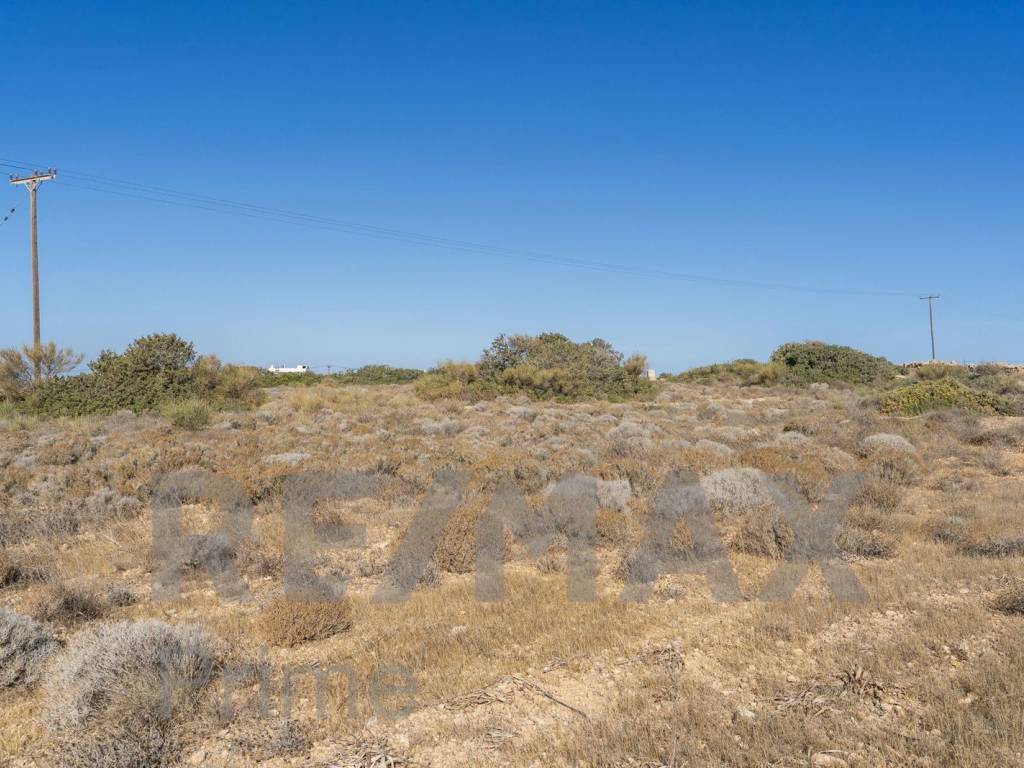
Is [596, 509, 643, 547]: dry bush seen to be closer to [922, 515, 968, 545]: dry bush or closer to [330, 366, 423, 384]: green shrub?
[922, 515, 968, 545]: dry bush

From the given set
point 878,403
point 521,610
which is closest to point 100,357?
point 521,610

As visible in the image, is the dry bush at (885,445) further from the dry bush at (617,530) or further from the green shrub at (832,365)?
the green shrub at (832,365)

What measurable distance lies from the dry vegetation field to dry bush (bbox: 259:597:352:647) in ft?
0.07

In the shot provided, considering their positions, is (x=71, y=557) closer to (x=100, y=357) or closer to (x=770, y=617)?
(x=770, y=617)

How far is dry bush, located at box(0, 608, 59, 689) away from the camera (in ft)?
15.6

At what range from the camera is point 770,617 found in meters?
5.66

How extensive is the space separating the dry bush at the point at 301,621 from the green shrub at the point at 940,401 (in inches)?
777

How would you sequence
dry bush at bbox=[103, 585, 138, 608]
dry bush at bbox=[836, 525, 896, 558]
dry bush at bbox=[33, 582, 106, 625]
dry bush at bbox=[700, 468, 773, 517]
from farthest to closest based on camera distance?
1. dry bush at bbox=[700, 468, 773, 517]
2. dry bush at bbox=[836, 525, 896, 558]
3. dry bush at bbox=[103, 585, 138, 608]
4. dry bush at bbox=[33, 582, 106, 625]

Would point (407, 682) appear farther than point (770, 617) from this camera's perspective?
No

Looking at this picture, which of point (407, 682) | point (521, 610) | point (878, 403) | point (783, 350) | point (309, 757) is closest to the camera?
point (309, 757)

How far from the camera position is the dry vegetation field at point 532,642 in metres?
3.89

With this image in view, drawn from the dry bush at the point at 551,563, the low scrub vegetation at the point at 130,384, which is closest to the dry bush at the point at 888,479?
the dry bush at the point at 551,563

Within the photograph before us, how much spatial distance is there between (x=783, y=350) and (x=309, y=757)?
145 feet

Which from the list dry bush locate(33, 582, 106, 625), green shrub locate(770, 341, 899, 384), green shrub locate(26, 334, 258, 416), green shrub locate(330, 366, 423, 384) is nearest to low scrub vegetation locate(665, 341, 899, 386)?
green shrub locate(770, 341, 899, 384)
